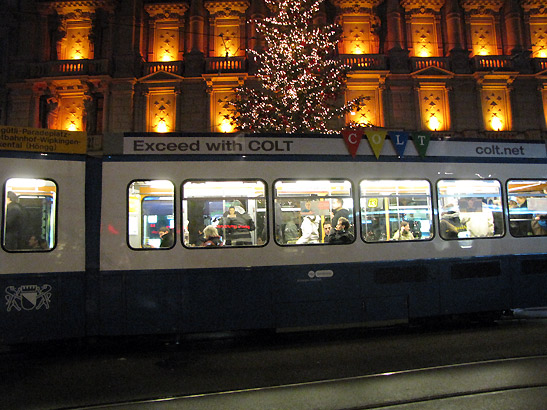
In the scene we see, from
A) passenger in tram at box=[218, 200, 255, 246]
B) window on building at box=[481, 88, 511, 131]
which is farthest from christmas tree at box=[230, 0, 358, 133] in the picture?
window on building at box=[481, 88, 511, 131]

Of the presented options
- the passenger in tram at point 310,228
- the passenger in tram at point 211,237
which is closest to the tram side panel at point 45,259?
the passenger in tram at point 211,237

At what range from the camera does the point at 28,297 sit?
566cm

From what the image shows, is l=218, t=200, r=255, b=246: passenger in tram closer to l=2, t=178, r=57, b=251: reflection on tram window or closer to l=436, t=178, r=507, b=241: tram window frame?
l=2, t=178, r=57, b=251: reflection on tram window

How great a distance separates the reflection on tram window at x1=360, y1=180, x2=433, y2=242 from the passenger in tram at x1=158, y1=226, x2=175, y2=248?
295 cm

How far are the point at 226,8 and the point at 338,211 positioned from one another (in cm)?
2235

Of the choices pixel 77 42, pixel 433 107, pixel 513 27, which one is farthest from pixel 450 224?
pixel 77 42

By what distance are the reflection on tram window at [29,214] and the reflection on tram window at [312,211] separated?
323cm

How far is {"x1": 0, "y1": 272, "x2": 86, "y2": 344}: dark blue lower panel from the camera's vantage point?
18.3 feet

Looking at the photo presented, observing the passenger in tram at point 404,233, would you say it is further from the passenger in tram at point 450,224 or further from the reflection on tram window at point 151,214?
the reflection on tram window at point 151,214

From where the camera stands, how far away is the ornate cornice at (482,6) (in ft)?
83.0

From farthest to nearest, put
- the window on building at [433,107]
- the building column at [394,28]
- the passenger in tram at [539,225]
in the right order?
1. the building column at [394,28]
2. the window on building at [433,107]
3. the passenger in tram at [539,225]

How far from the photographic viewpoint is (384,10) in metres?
25.5

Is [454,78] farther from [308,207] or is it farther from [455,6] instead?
[308,207]

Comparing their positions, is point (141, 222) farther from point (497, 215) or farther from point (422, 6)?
point (422, 6)
